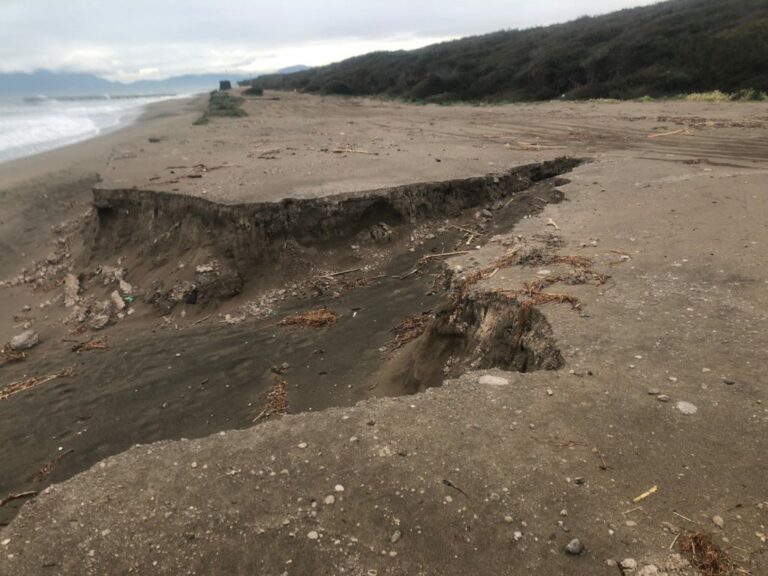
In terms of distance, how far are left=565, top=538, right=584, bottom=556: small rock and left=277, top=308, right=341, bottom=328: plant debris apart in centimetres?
494

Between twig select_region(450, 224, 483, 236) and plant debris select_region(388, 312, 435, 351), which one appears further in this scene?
twig select_region(450, 224, 483, 236)

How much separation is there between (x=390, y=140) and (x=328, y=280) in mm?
7801

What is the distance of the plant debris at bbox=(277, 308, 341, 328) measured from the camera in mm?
7086

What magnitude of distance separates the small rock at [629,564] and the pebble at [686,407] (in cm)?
120

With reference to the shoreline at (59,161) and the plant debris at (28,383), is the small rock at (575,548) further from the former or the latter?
the shoreline at (59,161)

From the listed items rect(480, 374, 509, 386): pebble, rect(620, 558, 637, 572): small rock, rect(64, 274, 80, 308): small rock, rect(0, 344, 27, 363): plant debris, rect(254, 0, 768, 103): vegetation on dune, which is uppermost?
rect(254, 0, 768, 103): vegetation on dune

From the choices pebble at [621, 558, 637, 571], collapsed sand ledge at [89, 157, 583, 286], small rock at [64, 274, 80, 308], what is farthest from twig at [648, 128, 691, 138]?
small rock at [64, 274, 80, 308]

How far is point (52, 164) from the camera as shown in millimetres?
19250

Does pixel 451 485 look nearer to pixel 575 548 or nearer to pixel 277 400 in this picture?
pixel 575 548

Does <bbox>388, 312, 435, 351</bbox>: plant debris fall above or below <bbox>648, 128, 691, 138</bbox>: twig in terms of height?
below

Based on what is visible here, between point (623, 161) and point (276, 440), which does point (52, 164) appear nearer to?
point (623, 161)

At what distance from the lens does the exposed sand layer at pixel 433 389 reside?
8.46ft

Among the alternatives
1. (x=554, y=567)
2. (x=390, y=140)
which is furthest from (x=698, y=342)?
(x=390, y=140)

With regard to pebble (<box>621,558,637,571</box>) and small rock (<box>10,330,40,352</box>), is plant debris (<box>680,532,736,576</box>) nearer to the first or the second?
pebble (<box>621,558,637,571</box>)
